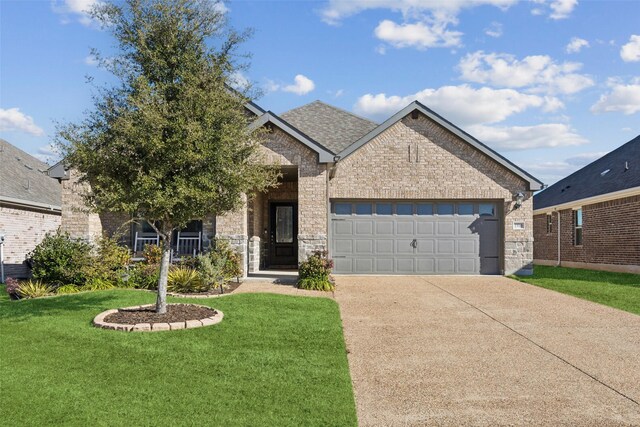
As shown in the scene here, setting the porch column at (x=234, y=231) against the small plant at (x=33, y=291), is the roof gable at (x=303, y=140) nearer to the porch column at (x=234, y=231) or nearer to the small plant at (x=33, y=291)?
the porch column at (x=234, y=231)

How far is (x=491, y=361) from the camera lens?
6465 mm

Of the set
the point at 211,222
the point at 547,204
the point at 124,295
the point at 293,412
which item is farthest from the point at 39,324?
the point at 547,204

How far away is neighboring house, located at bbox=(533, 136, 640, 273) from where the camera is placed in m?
17.5

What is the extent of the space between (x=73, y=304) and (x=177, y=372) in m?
5.33

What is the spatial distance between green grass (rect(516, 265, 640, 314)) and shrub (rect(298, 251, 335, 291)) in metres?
6.19

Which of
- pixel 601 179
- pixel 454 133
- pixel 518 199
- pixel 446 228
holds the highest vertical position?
pixel 454 133

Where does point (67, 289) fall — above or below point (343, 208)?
below

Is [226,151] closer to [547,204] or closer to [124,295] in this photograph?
[124,295]

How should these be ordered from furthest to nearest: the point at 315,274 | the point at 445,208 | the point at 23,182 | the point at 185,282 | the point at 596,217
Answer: the point at 596,217
the point at 23,182
the point at 445,208
the point at 315,274
the point at 185,282

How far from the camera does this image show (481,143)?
16.8 meters

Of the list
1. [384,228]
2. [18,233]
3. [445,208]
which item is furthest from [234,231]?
[18,233]

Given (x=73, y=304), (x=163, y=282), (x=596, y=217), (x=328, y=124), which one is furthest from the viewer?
(x=328, y=124)

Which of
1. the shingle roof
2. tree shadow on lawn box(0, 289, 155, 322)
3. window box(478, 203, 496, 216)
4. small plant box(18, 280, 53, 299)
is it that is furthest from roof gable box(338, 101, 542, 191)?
small plant box(18, 280, 53, 299)

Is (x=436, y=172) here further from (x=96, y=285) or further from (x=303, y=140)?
(x=96, y=285)
